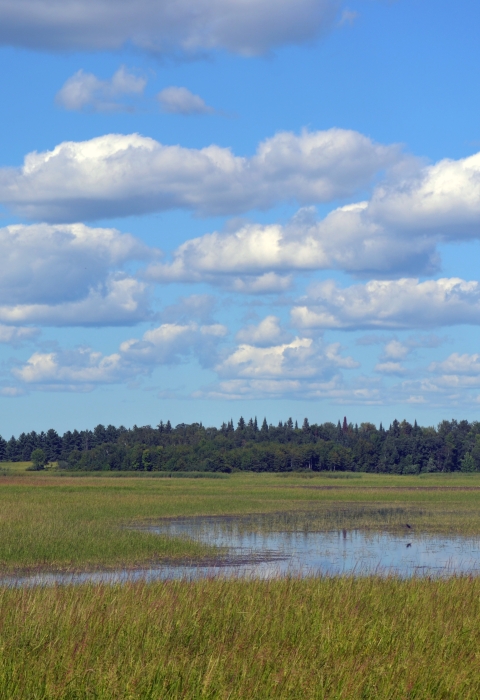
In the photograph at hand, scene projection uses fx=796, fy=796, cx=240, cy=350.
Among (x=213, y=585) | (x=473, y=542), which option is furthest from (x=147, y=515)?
(x=213, y=585)

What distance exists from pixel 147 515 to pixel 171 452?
11031 cm

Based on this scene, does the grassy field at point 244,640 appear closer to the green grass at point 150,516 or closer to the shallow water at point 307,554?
the shallow water at point 307,554

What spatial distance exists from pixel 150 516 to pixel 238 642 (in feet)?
105

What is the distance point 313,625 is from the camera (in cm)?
1339

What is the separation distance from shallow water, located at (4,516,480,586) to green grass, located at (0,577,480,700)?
5436 millimetres

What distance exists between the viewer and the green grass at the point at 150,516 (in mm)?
26750

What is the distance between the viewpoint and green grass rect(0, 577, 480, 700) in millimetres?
10112

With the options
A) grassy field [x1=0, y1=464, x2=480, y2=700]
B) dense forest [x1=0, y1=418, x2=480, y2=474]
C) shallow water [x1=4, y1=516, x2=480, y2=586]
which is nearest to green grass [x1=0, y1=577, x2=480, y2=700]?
grassy field [x1=0, y1=464, x2=480, y2=700]

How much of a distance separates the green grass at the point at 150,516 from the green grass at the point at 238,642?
35.4 feet

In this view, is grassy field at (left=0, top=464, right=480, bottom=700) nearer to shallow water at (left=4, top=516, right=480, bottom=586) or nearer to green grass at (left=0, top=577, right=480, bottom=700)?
green grass at (left=0, top=577, right=480, bottom=700)

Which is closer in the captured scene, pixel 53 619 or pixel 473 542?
pixel 53 619

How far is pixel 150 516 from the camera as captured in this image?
43406 mm

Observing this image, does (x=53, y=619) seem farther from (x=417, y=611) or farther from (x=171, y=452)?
(x=171, y=452)

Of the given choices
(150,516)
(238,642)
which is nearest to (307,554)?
(150,516)
